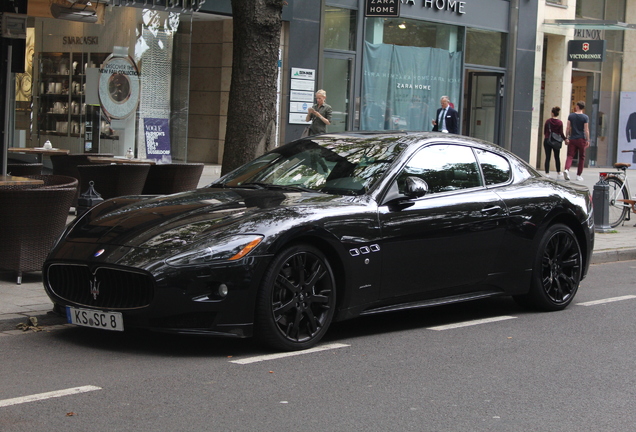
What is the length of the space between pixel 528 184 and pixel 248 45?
3.58 metres

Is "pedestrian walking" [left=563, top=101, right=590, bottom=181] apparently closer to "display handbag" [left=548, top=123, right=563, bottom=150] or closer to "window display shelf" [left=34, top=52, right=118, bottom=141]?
"display handbag" [left=548, top=123, right=563, bottom=150]

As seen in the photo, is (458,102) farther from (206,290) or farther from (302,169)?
(206,290)

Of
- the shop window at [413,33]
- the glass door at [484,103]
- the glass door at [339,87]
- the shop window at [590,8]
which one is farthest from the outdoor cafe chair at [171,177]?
the shop window at [590,8]

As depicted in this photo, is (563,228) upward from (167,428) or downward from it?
upward

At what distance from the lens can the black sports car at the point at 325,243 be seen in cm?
593

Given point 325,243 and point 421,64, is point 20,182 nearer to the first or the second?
point 325,243

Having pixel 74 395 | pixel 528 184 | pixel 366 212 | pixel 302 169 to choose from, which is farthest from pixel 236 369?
pixel 528 184

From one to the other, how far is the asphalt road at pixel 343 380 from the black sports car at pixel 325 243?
29 centimetres

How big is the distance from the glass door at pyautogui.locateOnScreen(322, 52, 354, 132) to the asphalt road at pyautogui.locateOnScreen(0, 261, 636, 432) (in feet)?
45.8

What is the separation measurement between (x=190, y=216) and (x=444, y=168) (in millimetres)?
2264

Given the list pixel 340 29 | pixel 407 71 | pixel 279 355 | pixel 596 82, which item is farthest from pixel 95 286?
pixel 596 82

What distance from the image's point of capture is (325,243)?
6434mm

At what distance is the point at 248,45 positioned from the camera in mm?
10109

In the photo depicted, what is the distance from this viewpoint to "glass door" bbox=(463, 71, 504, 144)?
2538 cm
